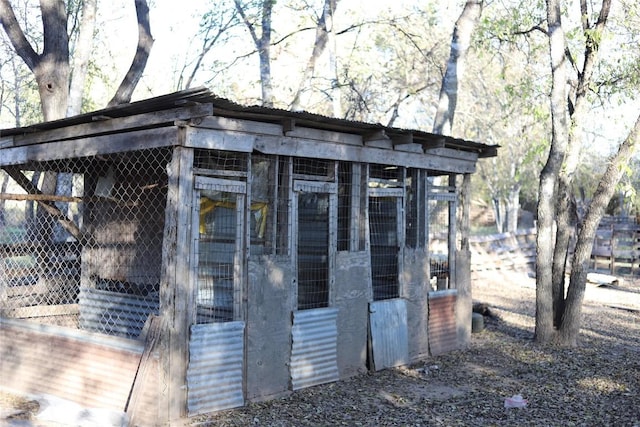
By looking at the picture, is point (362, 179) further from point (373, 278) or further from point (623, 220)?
point (623, 220)

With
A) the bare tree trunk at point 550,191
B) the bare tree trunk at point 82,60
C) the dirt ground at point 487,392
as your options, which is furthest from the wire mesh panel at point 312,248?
the bare tree trunk at point 82,60

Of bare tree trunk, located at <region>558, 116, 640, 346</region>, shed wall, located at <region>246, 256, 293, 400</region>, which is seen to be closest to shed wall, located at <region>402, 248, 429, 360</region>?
shed wall, located at <region>246, 256, 293, 400</region>

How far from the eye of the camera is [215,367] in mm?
6172

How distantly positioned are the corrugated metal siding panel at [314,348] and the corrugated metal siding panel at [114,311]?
5.90 feet

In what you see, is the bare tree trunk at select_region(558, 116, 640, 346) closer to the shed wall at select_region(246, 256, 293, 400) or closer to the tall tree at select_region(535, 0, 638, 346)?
the tall tree at select_region(535, 0, 638, 346)

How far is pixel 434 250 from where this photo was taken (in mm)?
18844

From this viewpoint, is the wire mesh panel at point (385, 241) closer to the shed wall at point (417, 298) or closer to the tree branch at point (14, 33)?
the shed wall at point (417, 298)

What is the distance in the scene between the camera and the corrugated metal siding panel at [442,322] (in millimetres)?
9086

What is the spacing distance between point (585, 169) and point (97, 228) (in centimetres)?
2732

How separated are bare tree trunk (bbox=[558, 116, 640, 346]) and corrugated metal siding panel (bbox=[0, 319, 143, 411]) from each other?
6.63 metres

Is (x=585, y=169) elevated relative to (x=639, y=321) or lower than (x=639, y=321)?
elevated

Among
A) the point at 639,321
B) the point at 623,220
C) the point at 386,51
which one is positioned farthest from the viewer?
the point at 386,51

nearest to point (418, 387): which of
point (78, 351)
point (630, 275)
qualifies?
point (78, 351)

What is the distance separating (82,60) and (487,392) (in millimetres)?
8531
